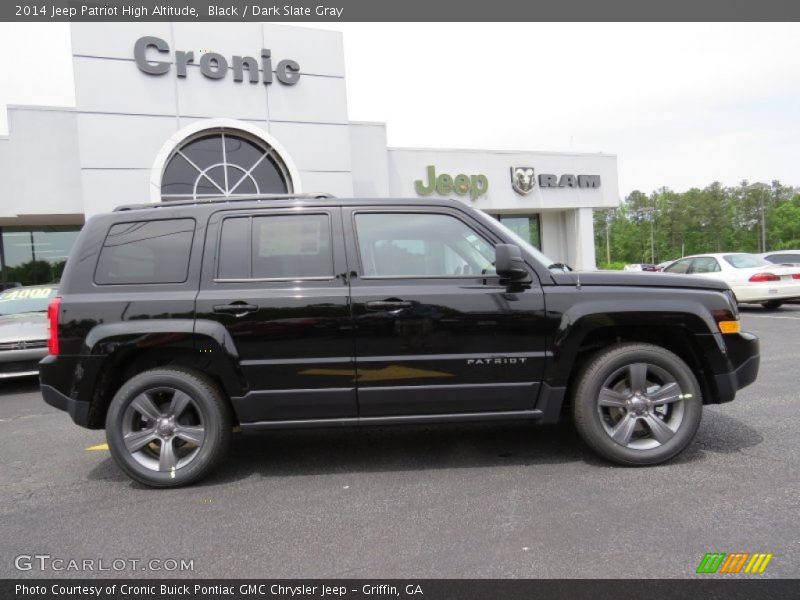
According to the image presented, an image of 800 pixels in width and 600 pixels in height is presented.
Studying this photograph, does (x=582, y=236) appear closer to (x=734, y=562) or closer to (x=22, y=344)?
(x=22, y=344)

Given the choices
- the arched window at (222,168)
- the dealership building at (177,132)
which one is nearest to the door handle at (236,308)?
→ the dealership building at (177,132)

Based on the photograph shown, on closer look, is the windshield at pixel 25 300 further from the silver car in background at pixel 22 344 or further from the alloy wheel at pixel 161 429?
the alloy wheel at pixel 161 429

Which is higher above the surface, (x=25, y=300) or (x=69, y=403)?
(x=25, y=300)

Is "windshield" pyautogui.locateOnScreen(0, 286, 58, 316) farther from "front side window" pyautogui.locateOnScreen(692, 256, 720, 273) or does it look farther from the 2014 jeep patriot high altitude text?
"front side window" pyautogui.locateOnScreen(692, 256, 720, 273)

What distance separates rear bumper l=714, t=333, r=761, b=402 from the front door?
1.32 m

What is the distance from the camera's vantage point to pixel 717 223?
8119cm

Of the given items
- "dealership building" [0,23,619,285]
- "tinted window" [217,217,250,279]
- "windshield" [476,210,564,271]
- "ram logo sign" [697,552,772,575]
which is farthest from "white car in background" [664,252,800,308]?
"tinted window" [217,217,250,279]

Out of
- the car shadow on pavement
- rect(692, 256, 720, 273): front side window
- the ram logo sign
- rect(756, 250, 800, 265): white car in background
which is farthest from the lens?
rect(756, 250, 800, 265): white car in background

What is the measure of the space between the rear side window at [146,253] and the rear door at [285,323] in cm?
20

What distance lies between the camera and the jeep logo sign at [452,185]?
18.0 metres

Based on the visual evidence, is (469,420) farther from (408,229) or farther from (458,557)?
(408,229)

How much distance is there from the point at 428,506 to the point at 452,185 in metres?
16.5

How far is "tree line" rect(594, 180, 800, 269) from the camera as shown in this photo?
76.9 meters
